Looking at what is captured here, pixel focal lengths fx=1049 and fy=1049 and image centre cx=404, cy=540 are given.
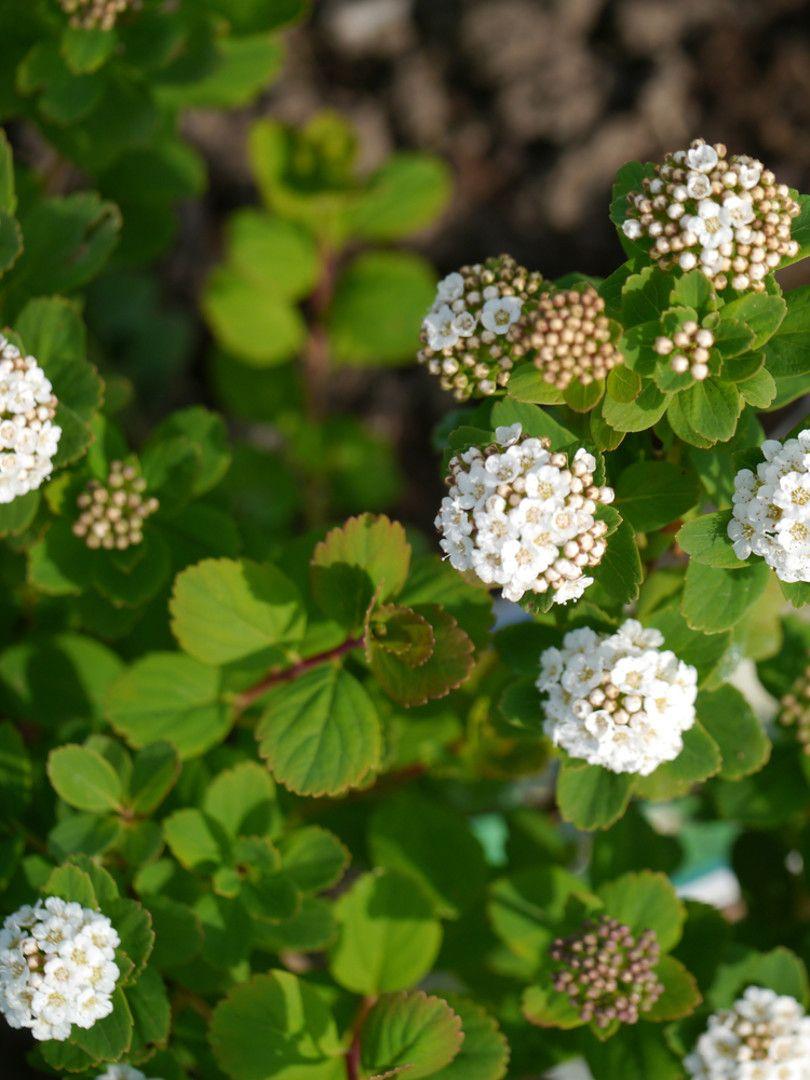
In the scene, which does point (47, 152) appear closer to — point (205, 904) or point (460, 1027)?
point (205, 904)

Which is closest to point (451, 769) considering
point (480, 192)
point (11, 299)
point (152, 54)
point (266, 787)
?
point (266, 787)

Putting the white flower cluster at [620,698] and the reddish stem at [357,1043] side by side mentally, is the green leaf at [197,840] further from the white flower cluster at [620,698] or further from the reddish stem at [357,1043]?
the white flower cluster at [620,698]

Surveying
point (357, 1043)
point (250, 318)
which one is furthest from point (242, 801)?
point (250, 318)

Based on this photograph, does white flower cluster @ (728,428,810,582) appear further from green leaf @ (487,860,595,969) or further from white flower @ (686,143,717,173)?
green leaf @ (487,860,595,969)

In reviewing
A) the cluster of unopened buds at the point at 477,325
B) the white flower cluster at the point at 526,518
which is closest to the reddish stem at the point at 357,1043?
the white flower cluster at the point at 526,518

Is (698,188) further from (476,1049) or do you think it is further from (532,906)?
(476,1049)
